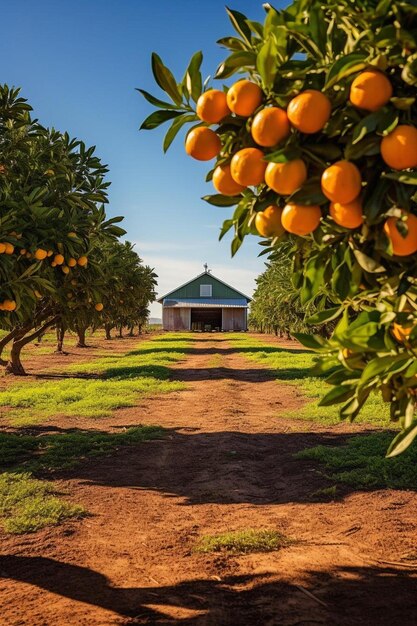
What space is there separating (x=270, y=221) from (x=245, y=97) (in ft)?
1.52

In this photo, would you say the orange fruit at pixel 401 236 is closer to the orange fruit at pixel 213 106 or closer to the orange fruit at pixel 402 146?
the orange fruit at pixel 402 146

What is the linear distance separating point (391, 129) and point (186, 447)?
7.02m

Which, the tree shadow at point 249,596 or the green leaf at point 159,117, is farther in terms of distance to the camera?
the tree shadow at point 249,596

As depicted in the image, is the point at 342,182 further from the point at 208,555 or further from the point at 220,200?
the point at 208,555

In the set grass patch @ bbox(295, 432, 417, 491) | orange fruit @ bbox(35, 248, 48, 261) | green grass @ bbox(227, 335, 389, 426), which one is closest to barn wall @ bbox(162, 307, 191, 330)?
green grass @ bbox(227, 335, 389, 426)

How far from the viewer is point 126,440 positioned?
8.48 m

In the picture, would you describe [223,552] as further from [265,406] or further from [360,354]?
[265,406]

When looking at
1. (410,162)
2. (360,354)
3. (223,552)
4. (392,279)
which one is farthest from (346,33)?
(223,552)

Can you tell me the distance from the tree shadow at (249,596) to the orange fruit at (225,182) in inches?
107

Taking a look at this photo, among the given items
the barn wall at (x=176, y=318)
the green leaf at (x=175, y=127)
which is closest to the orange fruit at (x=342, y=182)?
the green leaf at (x=175, y=127)

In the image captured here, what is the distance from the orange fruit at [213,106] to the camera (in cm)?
205

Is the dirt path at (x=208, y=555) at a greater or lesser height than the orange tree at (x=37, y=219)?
lesser

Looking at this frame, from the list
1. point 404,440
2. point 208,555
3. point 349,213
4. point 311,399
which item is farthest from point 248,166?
point 311,399

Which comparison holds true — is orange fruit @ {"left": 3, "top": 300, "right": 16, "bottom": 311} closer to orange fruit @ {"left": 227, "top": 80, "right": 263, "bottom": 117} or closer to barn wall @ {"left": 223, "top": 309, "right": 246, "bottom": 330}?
orange fruit @ {"left": 227, "top": 80, "right": 263, "bottom": 117}
